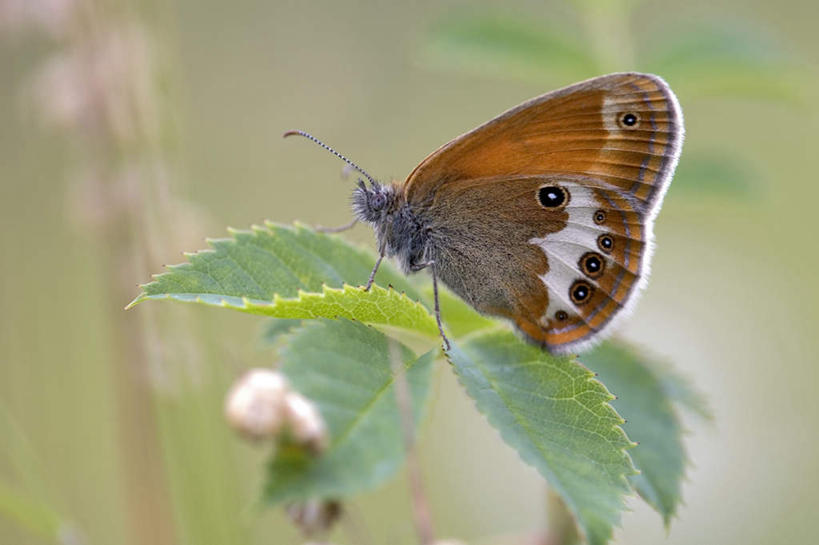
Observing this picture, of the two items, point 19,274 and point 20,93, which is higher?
point 20,93

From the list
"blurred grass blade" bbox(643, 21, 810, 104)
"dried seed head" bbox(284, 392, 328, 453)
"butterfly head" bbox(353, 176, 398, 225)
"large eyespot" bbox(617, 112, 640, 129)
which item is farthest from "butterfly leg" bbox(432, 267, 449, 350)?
"blurred grass blade" bbox(643, 21, 810, 104)

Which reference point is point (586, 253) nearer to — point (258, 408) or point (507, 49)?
Result: point (507, 49)

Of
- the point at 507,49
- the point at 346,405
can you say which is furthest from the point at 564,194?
the point at 346,405

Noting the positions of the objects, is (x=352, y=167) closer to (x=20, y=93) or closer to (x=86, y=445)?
(x=20, y=93)

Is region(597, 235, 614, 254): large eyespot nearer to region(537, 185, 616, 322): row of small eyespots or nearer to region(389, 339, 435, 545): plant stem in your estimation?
region(537, 185, 616, 322): row of small eyespots

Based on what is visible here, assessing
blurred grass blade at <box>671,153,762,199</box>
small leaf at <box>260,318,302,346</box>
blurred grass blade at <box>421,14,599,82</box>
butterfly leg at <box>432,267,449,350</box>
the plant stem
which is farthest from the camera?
blurred grass blade at <box>421,14,599,82</box>

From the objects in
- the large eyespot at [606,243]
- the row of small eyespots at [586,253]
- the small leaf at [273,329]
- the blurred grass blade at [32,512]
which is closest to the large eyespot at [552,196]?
the row of small eyespots at [586,253]

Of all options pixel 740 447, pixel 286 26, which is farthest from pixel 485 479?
pixel 286 26

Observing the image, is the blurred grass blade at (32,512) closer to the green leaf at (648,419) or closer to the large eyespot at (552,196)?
the green leaf at (648,419)
